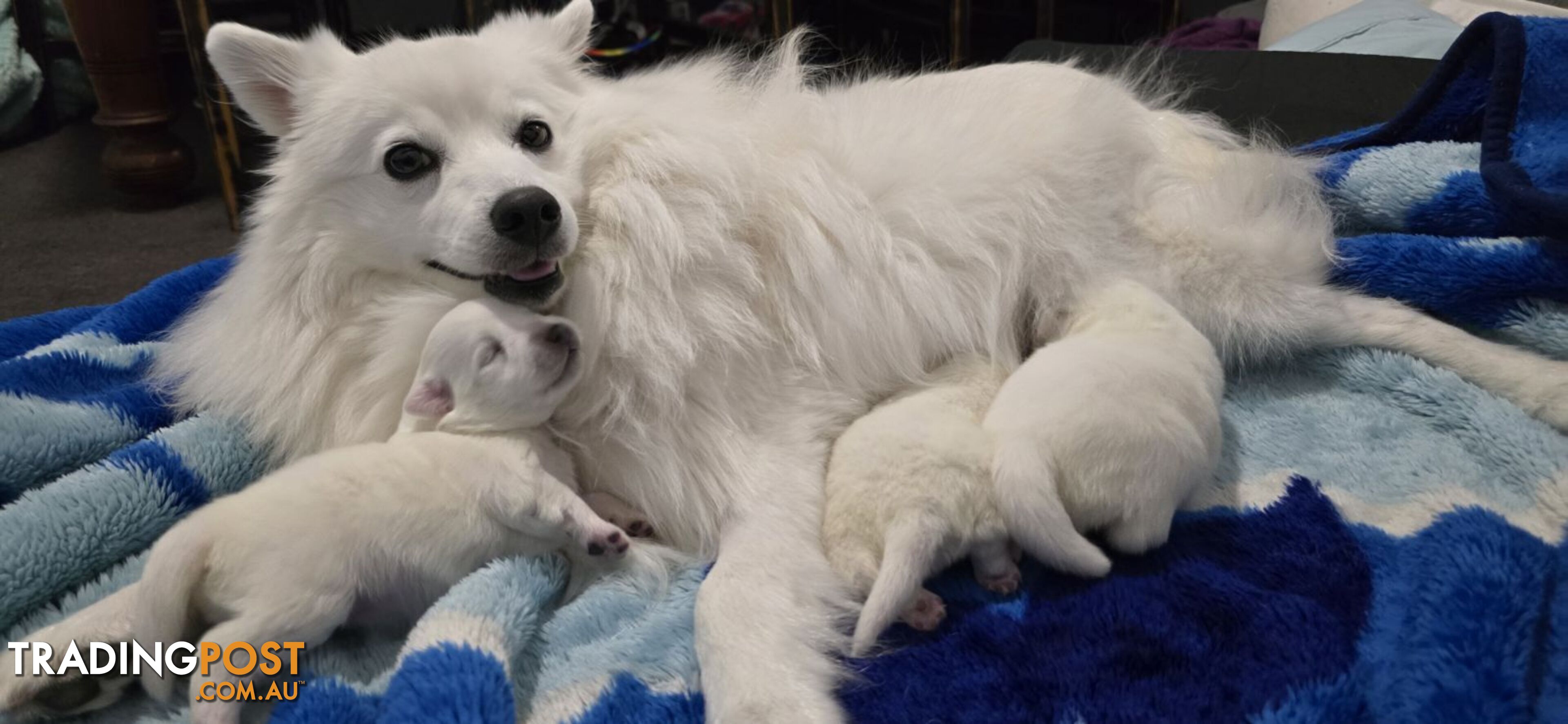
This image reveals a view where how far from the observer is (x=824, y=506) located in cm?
124

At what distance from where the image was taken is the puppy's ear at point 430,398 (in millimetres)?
1223

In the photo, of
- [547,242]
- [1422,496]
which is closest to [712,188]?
[547,242]

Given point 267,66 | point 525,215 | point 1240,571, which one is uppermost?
point 267,66

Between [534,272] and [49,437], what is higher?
[534,272]

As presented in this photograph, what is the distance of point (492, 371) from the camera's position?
3.87 ft

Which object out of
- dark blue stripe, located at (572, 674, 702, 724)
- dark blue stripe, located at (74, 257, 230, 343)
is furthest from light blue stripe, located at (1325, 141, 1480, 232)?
dark blue stripe, located at (74, 257, 230, 343)

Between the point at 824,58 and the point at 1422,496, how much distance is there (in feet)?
10.5

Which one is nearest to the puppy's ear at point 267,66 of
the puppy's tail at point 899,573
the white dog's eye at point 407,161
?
the white dog's eye at point 407,161

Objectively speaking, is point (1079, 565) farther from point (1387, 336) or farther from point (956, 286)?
point (1387, 336)

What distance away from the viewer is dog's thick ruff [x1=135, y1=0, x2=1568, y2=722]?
Result: 1.29 m

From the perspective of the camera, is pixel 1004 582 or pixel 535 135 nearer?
pixel 1004 582

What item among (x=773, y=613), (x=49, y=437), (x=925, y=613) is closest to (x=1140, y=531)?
(x=925, y=613)

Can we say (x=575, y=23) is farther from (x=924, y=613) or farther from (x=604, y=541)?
(x=924, y=613)
